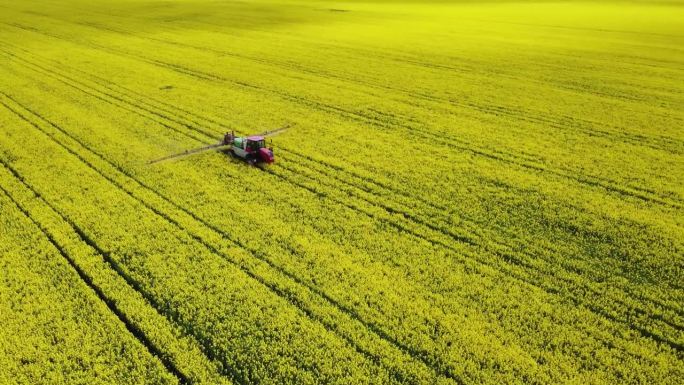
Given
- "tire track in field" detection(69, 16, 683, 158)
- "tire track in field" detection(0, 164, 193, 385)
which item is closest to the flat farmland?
"tire track in field" detection(0, 164, 193, 385)

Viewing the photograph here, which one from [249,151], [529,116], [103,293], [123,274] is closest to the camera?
[103,293]

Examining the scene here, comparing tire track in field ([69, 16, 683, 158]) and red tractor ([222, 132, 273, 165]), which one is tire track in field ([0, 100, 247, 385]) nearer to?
red tractor ([222, 132, 273, 165])

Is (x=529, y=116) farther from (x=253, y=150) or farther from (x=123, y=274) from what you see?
(x=123, y=274)

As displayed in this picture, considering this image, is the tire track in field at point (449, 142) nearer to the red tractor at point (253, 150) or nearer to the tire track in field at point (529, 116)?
the tire track in field at point (529, 116)

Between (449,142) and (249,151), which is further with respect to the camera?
(449,142)

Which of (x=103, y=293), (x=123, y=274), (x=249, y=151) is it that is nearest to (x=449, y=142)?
(x=249, y=151)

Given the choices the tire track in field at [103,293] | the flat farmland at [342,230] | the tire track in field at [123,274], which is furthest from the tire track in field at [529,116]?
the tire track in field at [103,293]

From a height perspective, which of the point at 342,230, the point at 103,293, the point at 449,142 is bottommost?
the point at 103,293

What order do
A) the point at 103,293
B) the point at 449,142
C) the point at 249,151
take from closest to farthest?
the point at 103,293 < the point at 249,151 < the point at 449,142
